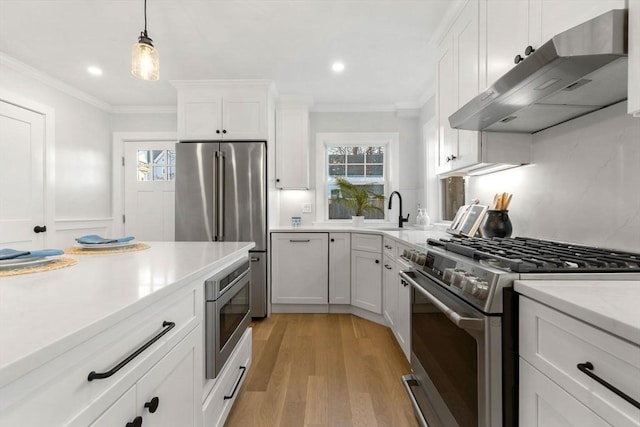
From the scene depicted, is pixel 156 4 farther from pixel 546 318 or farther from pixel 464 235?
pixel 546 318

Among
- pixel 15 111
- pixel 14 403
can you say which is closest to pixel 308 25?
pixel 14 403

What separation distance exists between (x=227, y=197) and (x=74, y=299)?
258 centimetres

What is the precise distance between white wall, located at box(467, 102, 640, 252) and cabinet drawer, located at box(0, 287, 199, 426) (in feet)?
5.74

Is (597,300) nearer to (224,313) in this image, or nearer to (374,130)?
(224,313)

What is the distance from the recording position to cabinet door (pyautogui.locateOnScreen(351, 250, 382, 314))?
3.00m

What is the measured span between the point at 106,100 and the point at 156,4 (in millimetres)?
2432

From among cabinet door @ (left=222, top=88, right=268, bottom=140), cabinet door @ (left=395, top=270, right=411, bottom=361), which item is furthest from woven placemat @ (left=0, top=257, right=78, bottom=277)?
cabinet door @ (left=222, top=88, right=268, bottom=140)

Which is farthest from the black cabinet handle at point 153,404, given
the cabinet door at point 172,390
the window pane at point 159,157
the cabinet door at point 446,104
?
the window pane at point 159,157

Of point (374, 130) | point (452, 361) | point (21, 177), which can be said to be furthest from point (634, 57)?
point (21, 177)

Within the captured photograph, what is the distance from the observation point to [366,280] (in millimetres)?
3115

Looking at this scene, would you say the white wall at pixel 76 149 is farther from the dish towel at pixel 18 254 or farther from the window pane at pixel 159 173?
the dish towel at pixel 18 254

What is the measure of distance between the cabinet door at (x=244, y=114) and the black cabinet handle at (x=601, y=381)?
3.06 m

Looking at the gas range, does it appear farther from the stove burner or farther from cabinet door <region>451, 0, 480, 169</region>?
cabinet door <region>451, 0, 480, 169</region>

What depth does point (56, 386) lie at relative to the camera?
0.52m
